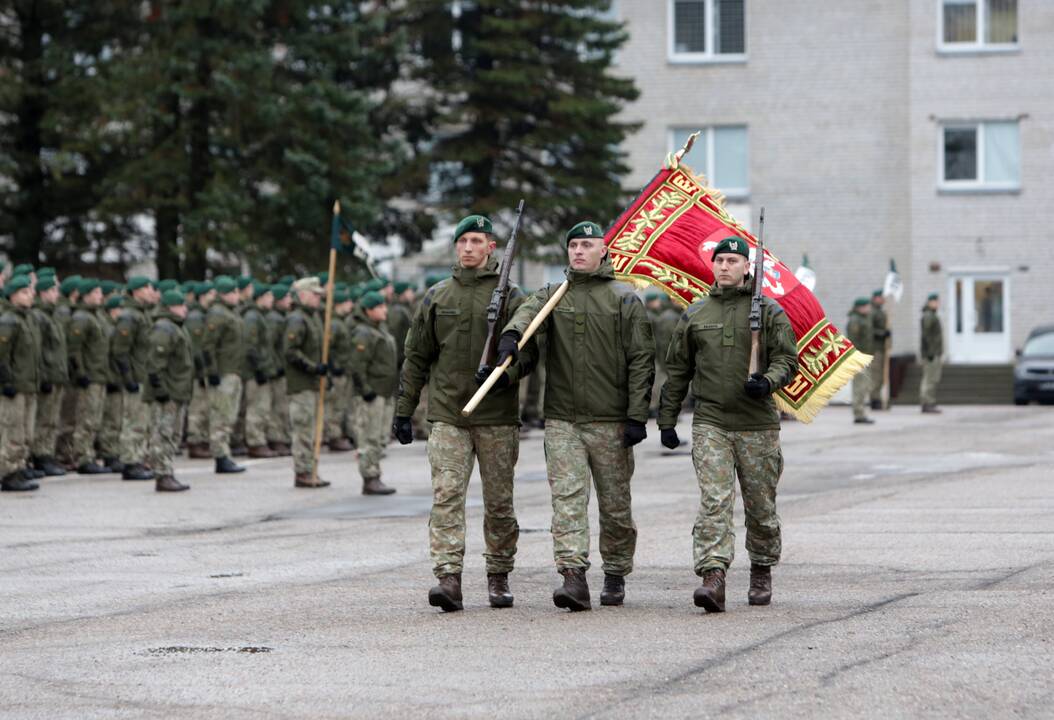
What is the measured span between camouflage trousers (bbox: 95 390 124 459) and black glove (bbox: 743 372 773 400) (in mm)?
12451

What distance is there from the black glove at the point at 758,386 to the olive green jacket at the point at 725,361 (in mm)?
80

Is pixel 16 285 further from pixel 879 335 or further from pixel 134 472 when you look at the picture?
pixel 879 335

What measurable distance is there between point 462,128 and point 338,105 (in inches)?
362

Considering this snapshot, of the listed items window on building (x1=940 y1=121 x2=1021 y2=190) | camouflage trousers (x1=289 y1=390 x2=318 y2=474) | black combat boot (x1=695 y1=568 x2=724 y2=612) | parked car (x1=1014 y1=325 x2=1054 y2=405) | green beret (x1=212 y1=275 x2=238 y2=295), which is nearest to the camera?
black combat boot (x1=695 y1=568 x2=724 y2=612)

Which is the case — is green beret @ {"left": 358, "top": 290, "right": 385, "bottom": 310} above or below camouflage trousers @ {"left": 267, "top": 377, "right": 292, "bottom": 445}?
above

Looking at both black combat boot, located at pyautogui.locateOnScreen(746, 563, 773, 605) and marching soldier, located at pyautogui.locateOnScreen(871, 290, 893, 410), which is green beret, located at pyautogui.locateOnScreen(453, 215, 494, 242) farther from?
marching soldier, located at pyautogui.locateOnScreen(871, 290, 893, 410)

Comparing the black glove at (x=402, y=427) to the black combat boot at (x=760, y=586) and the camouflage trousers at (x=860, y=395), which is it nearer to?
the black combat boot at (x=760, y=586)

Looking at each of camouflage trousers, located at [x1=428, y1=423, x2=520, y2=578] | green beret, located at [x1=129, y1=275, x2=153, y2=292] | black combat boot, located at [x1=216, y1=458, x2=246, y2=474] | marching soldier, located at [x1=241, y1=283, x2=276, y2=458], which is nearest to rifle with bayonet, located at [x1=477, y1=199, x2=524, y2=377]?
camouflage trousers, located at [x1=428, y1=423, x2=520, y2=578]

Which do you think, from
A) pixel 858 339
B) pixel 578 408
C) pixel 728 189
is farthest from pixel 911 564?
pixel 728 189

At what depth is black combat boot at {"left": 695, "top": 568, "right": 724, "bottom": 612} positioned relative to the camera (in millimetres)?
9680

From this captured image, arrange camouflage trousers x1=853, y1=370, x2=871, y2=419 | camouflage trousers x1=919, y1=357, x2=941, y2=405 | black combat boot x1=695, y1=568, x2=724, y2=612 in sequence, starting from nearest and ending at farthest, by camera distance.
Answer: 1. black combat boot x1=695, y1=568, x2=724, y2=612
2. camouflage trousers x1=853, y1=370, x2=871, y2=419
3. camouflage trousers x1=919, y1=357, x2=941, y2=405

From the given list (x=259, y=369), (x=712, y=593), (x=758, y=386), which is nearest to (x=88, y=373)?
(x=259, y=369)

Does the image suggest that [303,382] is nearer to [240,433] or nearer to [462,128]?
[240,433]

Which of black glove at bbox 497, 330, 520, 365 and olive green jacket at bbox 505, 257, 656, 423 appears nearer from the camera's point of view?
black glove at bbox 497, 330, 520, 365
